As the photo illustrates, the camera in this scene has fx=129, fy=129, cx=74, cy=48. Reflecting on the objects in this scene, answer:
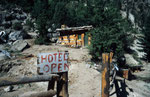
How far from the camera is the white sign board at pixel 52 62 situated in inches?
106

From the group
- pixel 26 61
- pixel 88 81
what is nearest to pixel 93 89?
pixel 88 81

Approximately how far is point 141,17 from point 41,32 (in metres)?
54.1

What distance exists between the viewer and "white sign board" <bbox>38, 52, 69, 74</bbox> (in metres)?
2.70

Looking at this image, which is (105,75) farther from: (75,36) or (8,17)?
(8,17)

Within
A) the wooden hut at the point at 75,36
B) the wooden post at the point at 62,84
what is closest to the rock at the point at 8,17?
the wooden hut at the point at 75,36

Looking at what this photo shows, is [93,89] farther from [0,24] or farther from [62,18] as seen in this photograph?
[0,24]

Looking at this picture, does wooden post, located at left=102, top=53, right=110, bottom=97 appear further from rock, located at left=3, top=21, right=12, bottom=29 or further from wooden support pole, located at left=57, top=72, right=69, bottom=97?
rock, located at left=3, top=21, right=12, bottom=29

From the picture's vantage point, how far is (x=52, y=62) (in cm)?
278

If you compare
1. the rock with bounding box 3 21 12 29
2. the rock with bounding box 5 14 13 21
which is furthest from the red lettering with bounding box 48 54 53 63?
the rock with bounding box 5 14 13 21

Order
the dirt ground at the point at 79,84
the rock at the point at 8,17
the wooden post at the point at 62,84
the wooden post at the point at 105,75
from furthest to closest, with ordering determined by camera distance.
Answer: the rock at the point at 8,17
the dirt ground at the point at 79,84
the wooden post at the point at 105,75
the wooden post at the point at 62,84

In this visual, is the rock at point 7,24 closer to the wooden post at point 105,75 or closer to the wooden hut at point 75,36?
the wooden hut at point 75,36

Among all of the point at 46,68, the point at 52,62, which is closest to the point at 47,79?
the point at 46,68

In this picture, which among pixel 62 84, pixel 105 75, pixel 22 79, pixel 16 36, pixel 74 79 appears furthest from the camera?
pixel 16 36

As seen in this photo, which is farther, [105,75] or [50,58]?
[105,75]
